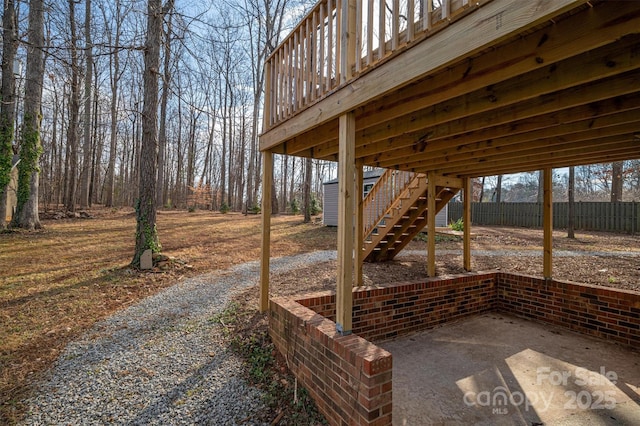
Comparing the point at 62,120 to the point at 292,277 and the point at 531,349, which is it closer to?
the point at 292,277

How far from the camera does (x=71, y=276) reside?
5.06m

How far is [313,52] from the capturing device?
2.86 m

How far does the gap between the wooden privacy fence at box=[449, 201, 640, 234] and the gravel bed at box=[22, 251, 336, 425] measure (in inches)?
602

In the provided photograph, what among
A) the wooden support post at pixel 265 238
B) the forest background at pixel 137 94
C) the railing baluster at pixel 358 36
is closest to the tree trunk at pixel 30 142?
the forest background at pixel 137 94

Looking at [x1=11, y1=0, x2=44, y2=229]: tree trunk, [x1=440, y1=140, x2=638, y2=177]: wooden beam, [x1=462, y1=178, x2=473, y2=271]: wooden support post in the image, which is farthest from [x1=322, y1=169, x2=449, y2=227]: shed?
[x1=11, y1=0, x2=44, y2=229]: tree trunk

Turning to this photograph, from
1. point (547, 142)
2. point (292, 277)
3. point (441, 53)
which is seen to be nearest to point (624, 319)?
point (547, 142)

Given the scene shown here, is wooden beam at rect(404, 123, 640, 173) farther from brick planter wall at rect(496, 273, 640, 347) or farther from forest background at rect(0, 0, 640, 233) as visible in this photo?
forest background at rect(0, 0, 640, 233)

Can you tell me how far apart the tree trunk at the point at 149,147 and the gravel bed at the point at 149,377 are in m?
1.96

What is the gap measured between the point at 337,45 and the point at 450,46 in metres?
1.25

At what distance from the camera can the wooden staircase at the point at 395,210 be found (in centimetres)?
592

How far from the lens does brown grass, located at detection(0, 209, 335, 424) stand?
290 centimetres

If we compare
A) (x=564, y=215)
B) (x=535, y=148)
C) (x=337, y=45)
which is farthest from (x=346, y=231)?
(x=564, y=215)

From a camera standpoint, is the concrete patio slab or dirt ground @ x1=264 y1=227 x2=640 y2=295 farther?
dirt ground @ x1=264 y1=227 x2=640 y2=295

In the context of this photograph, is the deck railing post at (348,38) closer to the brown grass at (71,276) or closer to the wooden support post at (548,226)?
the brown grass at (71,276)
